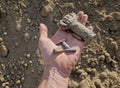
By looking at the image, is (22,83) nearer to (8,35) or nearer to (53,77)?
Answer: (8,35)

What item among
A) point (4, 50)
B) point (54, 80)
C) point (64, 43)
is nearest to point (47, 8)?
point (4, 50)

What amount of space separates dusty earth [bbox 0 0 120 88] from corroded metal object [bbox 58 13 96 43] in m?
0.56

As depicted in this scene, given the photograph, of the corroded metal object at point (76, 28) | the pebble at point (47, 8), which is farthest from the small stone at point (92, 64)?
the pebble at point (47, 8)

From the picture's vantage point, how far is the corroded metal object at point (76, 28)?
330 centimetres

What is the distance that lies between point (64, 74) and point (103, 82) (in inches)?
32.8

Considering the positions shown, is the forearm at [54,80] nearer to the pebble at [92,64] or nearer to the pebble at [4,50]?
the pebble at [92,64]

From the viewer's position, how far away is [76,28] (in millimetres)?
3363

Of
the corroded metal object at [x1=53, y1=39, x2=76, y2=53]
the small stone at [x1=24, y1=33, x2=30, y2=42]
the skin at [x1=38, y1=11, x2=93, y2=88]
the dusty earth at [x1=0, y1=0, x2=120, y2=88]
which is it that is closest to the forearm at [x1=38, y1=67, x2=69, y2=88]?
the skin at [x1=38, y1=11, x2=93, y2=88]

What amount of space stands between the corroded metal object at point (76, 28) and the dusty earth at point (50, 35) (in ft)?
1.84

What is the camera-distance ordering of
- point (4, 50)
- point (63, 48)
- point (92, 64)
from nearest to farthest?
point (63, 48), point (92, 64), point (4, 50)

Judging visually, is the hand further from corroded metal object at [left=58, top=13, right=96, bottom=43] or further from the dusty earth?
the dusty earth

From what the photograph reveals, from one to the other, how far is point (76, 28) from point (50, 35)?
622 millimetres

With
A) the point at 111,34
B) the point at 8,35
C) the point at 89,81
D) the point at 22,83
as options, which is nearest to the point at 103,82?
the point at 89,81

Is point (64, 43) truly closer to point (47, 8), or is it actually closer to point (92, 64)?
point (92, 64)
